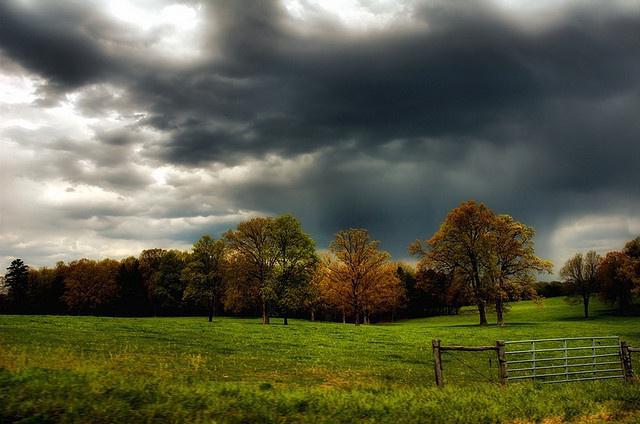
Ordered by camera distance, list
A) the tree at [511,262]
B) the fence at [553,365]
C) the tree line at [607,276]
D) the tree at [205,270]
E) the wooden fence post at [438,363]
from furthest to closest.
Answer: the tree line at [607,276] → the tree at [205,270] → the tree at [511,262] → the fence at [553,365] → the wooden fence post at [438,363]

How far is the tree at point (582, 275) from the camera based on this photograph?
277 feet

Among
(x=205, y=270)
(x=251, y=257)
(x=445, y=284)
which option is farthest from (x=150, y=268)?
(x=445, y=284)

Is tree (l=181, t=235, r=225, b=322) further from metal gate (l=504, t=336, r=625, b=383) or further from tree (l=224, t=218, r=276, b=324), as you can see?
metal gate (l=504, t=336, r=625, b=383)

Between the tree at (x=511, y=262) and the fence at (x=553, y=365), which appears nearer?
the fence at (x=553, y=365)

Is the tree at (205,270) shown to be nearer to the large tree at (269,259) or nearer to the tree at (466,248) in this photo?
the large tree at (269,259)

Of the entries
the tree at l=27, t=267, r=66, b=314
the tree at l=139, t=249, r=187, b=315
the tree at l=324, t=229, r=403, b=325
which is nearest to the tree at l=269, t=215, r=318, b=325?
the tree at l=324, t=229, r=403, b=325

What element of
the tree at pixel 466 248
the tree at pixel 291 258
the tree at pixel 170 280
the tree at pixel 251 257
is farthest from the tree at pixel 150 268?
the tree at pixel 466 248

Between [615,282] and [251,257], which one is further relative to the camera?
[615,282]

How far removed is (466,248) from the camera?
56344 mm

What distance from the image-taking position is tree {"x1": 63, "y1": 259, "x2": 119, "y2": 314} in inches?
3866

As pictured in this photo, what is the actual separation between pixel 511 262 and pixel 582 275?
39.6 meters

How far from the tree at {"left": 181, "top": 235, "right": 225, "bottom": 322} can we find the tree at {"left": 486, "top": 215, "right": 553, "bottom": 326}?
36.2 meters

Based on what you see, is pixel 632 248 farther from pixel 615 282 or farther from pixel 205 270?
pixel 205 270

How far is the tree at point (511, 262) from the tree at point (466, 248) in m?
0.84
